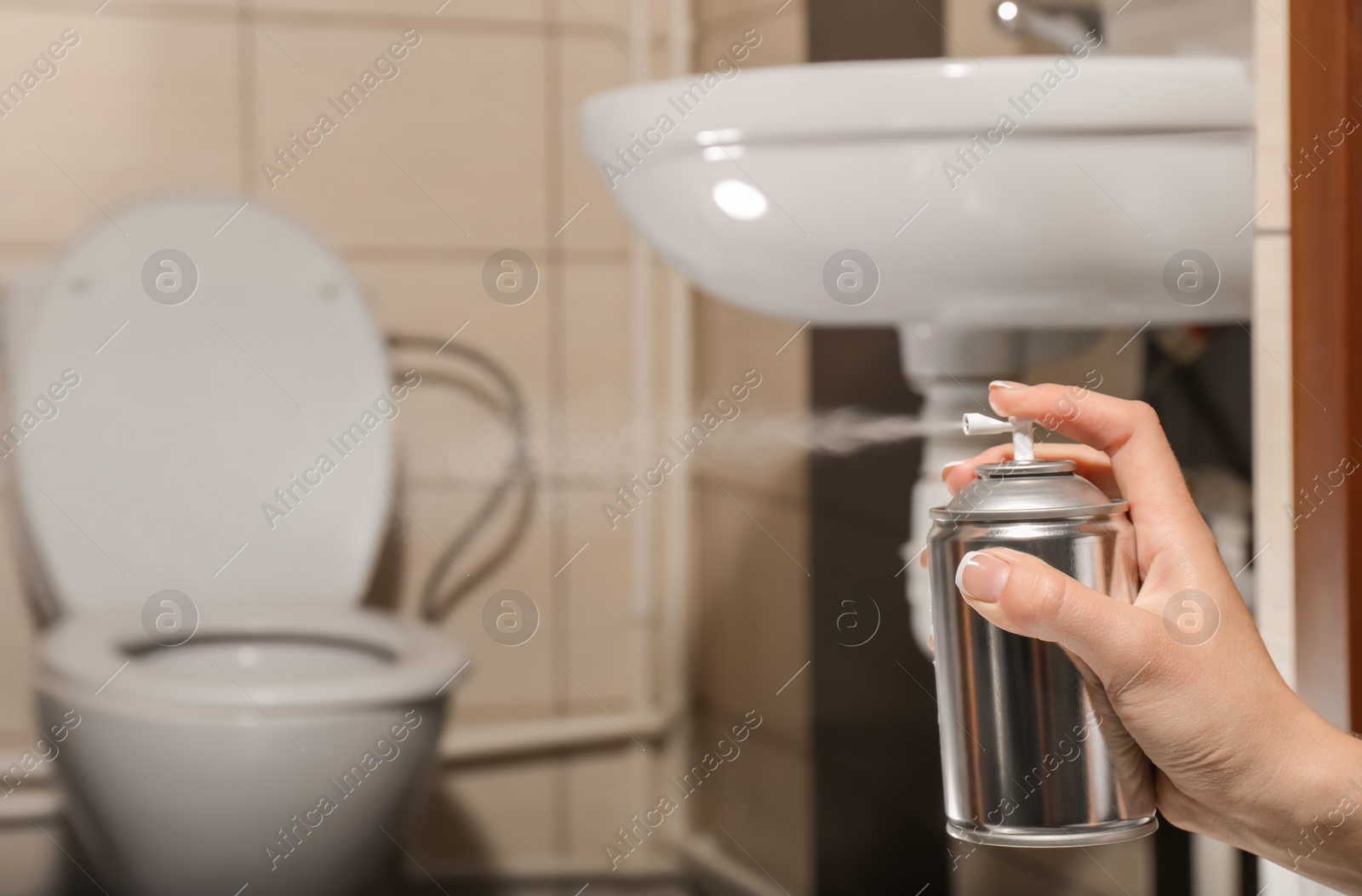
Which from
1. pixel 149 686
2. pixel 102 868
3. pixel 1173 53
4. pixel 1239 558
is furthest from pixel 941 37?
pixel 102 868

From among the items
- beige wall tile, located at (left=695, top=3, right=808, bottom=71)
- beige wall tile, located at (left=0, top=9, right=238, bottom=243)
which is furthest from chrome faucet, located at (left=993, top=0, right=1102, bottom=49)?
beige wall tile, located at (left=0, top=9, right=238, bottom=243)

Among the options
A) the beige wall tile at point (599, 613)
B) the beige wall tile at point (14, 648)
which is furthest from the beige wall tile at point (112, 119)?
the beige wall tile at point (599, 613)

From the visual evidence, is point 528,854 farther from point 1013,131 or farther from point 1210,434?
point 1013,131

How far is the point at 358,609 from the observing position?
1.17 meters

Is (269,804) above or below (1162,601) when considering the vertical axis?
below

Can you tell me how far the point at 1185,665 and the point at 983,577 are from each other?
95mm

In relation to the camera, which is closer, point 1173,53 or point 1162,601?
point 1162,601

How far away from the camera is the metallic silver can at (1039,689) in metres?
0.46

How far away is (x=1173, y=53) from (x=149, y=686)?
2.99 feet

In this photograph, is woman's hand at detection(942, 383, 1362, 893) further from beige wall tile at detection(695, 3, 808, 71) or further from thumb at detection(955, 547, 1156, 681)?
beige wall tile at detection(695, 3, 808, 71)

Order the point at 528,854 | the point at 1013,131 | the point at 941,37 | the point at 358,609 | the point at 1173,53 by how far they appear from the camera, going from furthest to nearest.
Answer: the point at 528,854, the point at 358,609, the point at 941,37, the point at 1173,53, the point at 1013,131

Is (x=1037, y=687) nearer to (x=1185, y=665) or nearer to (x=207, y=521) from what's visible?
(x=1185, y=665)

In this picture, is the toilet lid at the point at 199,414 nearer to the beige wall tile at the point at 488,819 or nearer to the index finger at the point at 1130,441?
the beige wall tile at the point at 488,819

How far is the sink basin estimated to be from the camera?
644 mm
